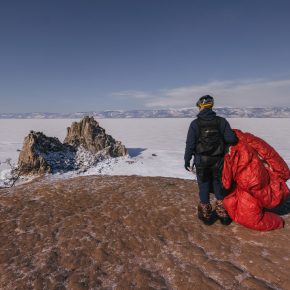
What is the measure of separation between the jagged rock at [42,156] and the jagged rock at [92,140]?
363cm

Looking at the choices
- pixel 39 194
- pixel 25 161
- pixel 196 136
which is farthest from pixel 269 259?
pixel 25 161

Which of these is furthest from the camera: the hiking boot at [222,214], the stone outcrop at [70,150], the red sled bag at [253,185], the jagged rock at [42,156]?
the stone outcrop at [70,150]

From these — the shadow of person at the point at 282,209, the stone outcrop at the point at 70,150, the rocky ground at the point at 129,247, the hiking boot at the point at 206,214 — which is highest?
the hiking boot at the point at 206,214

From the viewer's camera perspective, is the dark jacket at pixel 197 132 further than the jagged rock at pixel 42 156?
No

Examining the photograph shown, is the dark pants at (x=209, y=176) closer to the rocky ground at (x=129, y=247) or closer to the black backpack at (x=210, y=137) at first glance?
the black backpack at (x=210, y=137)

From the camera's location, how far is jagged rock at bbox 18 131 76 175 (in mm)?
19922

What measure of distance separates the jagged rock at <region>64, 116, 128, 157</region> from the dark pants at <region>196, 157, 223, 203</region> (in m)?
22.4

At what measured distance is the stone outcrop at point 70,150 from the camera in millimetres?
20031

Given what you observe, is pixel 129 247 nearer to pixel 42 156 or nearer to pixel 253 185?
pixel 253 185

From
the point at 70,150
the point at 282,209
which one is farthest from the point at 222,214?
the point at 70,150

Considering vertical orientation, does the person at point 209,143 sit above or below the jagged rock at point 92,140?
above

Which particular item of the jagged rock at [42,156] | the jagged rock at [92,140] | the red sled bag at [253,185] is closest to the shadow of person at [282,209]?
the red sled bag at [253,185]

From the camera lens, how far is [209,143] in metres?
5.18

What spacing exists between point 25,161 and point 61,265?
1726 cm
